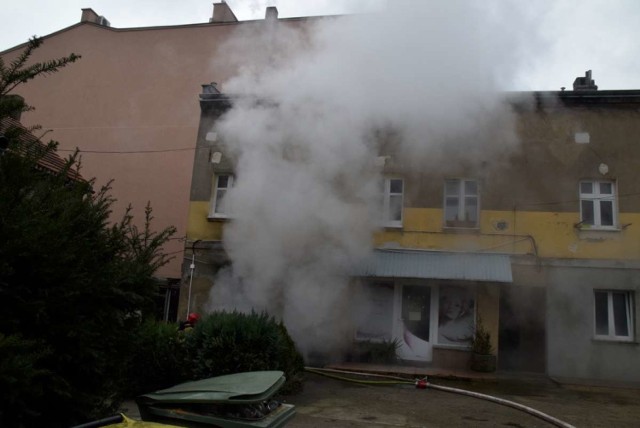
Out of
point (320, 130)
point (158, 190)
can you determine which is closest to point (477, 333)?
point (320, 130)

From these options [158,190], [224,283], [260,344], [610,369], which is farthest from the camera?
[158,190]

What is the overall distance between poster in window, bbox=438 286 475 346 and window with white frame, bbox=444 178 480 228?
1488 millimetres

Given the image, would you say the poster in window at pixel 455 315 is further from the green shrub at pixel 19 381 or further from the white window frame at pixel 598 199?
the green shrub at pixel 19 381

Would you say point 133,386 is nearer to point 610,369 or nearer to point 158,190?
point 610,369

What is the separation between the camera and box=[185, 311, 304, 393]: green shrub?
7293 millimetres

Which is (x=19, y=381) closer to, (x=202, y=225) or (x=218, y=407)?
(x=218, y=407)

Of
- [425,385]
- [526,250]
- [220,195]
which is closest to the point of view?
[425,385]

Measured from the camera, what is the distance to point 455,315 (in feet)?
38.5

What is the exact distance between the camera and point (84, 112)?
1914 cm

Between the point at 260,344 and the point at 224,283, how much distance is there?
15.1ft

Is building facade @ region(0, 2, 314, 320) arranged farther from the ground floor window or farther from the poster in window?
the poster in window

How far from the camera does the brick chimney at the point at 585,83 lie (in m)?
12.5

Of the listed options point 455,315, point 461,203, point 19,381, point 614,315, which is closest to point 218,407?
point 19,381

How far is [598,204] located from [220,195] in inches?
344
